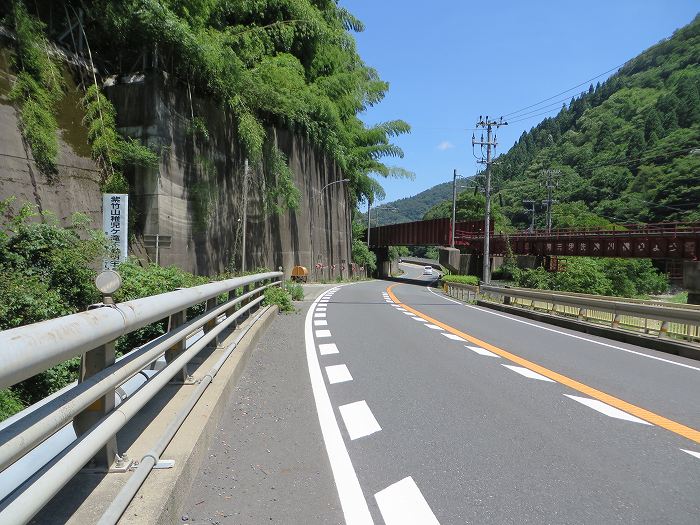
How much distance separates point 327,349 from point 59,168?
9.75m

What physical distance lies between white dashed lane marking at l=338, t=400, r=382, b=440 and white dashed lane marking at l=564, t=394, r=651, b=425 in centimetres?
242

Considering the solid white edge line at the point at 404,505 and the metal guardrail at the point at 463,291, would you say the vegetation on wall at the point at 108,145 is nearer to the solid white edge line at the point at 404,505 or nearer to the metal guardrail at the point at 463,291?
the solid white edge line at the point at 404,505

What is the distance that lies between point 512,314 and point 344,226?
1457 inches

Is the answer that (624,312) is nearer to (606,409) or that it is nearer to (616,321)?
(616,321)

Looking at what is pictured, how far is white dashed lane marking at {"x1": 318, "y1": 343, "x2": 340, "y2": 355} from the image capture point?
9.13m

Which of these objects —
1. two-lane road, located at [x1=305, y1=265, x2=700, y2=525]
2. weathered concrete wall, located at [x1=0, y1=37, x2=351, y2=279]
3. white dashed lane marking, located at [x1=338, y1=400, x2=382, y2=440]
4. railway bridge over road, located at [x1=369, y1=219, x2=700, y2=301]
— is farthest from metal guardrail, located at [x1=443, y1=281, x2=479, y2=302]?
white dashed lane marking, located at [x1=338, y1=400, x2=382, y2=440]

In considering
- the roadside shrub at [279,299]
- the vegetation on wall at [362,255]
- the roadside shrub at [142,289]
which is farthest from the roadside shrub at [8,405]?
the vegetation on wall at [362,255]

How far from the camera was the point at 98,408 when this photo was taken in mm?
2990

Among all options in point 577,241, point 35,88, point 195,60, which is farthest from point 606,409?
point 577,241

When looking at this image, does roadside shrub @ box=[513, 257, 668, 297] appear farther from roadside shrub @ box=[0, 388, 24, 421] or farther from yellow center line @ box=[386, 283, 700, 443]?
roadside shrub @ box=[0, 388, 24, 421]

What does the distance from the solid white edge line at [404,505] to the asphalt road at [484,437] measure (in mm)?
13

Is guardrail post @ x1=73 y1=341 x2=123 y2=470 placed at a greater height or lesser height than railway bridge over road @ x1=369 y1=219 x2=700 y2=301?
lesser

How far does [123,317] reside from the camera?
3.15 meters

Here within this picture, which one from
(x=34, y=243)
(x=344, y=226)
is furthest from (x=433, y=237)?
(x=34, y=243)
